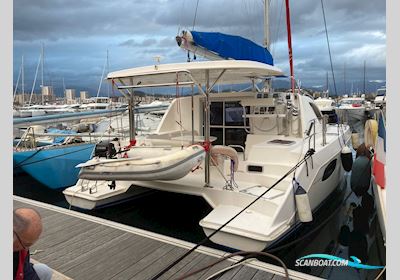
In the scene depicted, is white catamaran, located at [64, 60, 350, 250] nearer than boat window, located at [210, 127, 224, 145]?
Yes

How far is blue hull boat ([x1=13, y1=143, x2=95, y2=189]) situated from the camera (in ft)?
30.8

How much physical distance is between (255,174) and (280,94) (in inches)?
93.0

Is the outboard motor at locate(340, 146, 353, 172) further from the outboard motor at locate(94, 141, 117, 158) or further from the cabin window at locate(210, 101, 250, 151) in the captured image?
the outboard motor at locate(94, 141, 117, 158)

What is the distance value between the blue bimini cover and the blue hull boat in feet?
17.6

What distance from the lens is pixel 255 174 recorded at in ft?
18.1

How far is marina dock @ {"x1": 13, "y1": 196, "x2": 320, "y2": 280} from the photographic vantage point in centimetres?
349

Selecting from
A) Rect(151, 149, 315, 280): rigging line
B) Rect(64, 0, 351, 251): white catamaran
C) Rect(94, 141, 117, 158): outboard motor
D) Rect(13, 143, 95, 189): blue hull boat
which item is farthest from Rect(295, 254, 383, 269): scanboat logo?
Rect(13, 143, 95, 189): blue hull boat

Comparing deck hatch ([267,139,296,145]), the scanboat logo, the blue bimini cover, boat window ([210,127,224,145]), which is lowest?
the scanboat logo

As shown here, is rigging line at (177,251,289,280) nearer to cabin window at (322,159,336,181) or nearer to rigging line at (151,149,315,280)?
rigging line at (151,149,315,280)

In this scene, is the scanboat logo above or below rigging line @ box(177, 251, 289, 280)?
below

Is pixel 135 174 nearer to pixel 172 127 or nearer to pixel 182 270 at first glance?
pixel 182 270

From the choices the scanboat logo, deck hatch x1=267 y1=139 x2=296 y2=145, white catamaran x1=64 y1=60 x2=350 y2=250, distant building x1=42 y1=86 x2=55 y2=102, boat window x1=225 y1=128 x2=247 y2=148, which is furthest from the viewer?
distant building x1=42 y1=86 x2=55 y2=102

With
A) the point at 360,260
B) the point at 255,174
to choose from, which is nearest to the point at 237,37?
the point at 255,174

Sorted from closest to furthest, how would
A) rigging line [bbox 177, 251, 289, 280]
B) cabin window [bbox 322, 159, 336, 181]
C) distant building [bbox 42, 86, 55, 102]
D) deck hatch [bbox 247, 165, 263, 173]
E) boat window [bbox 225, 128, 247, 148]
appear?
rigging line [bbox 177, 251, 289, 280], deck hatch [bbox 247, 165, 263, 173], cabin window [bbox 322, 159, 336, 181], boat window [bbox 225, 128, 247, 148], distant building [bbox 42, 86, 55, 102]
